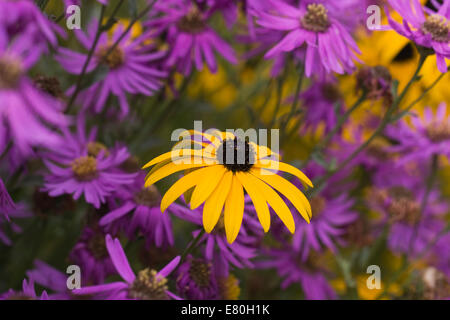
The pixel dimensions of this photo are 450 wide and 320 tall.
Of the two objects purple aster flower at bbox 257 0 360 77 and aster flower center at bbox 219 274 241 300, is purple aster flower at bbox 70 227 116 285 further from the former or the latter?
purple aster flower at bbox 257 0 360 77

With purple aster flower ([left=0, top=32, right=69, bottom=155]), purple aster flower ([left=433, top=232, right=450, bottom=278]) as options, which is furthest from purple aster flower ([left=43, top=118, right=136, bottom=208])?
purple aster flower ([left=433, top=232, right=450, bottom=278])

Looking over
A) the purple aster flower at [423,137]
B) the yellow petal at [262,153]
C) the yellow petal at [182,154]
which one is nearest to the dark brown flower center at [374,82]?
the purple aster flower at [423,137]

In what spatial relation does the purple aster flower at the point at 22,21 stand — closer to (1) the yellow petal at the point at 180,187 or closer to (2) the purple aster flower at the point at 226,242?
(1) the yellow petal at the point at 180,187

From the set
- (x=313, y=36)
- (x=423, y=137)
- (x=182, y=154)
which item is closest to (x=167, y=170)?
(x=182, y=154)

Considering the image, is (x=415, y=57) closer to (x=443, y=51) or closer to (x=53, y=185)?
(x=443, y=51)

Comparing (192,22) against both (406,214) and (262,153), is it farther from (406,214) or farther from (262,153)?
(406,214)

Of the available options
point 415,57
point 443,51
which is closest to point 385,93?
point 443,51
